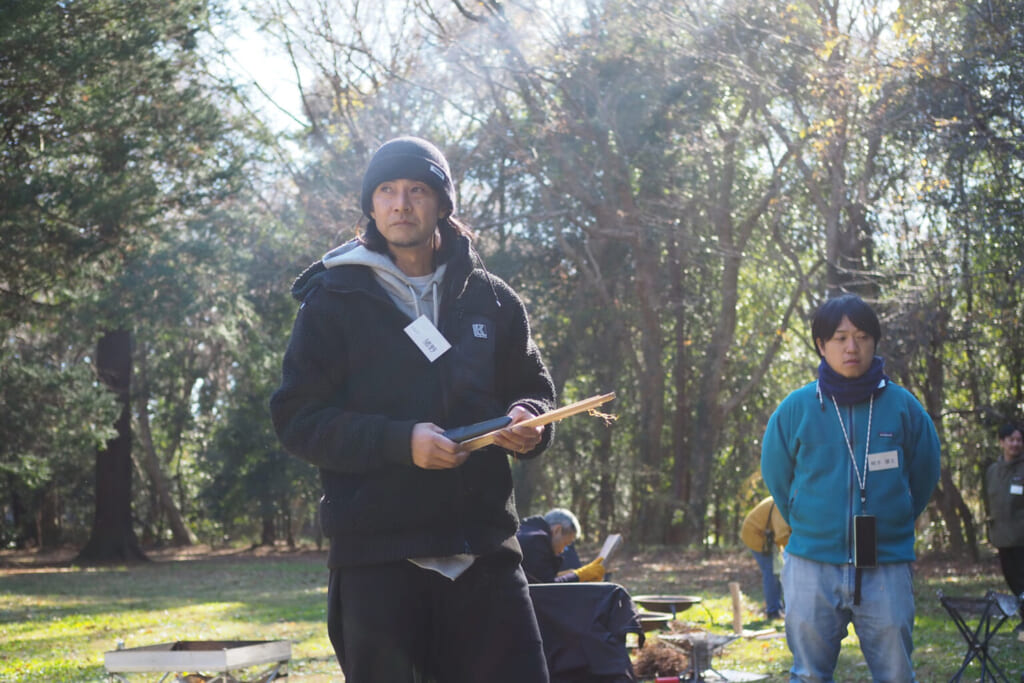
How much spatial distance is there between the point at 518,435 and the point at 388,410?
1.04 feet

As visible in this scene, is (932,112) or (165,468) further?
(165,468)

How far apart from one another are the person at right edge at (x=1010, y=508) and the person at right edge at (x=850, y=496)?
471cm

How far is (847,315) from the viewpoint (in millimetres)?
3803

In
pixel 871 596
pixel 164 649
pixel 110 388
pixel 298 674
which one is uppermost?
pixel 110 388

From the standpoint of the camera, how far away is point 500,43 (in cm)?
1675

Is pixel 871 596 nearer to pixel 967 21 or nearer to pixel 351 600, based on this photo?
pixel 351 600

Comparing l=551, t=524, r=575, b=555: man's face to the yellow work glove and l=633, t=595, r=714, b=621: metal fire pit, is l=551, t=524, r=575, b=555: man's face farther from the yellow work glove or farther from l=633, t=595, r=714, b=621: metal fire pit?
l=633, t=595, r=714, b=621: metal fire pit

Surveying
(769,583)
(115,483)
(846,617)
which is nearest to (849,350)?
(846,617)

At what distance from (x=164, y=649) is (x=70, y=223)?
9.14m

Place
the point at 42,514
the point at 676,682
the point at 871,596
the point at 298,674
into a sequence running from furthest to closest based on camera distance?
the point at 42,514
the point at 298,674
the point at 676,682
the point at 871,596

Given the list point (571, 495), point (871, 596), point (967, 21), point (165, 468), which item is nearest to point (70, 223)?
point (967, 21)

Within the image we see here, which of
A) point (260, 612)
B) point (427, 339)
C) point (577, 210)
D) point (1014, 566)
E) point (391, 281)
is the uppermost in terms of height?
point (577, 210)

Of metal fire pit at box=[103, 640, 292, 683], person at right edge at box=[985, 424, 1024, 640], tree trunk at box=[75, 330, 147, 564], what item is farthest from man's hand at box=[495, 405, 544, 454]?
tree trunk at box=[75, 330, 147, 564]

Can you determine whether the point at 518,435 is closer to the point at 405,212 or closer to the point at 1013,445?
the point at 405,212
